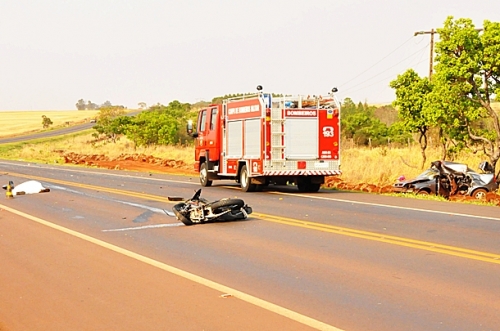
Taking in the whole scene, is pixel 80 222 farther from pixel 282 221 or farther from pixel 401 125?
pixel 401 125

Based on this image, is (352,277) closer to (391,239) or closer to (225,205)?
(391,239)

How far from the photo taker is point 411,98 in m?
27.9

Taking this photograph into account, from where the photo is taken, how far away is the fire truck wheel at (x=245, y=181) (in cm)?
2239

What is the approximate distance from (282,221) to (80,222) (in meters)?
4.01

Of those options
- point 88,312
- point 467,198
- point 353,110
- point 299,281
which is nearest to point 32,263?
point 88,312

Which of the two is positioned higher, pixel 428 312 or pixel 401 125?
pixel 401 125

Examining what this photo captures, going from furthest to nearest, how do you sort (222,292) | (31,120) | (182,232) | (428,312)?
(31,120) → (182,232) → (222,292) → (428,312)

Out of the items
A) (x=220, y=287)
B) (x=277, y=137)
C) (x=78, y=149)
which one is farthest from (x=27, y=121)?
(x=220, y=287)

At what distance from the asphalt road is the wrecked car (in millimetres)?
4039

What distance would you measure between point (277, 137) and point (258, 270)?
41.6 feet

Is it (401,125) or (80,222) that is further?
(401,125)

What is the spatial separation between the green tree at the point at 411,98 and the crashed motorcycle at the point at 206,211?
49.2 ft

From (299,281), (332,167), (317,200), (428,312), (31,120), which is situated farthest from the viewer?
(31,120)

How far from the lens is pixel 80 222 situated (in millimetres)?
14672
